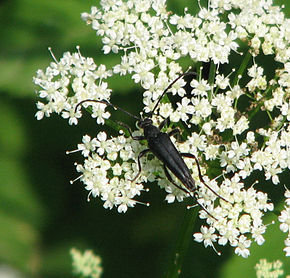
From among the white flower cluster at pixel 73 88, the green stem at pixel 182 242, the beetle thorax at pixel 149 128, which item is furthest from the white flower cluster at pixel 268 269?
the white flower cluster at pixel 73 88

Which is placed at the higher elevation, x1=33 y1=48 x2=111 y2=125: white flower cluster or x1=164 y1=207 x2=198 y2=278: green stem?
x1=33 y1=48 x2=111 y2=125: white flower cluster

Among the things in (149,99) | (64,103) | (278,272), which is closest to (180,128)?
(149,99)

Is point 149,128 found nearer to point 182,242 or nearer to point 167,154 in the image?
point 167,154

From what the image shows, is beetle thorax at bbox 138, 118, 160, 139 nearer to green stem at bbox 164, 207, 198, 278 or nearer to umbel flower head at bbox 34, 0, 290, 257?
umbel flower head at bbox 34, 0, 290, 257

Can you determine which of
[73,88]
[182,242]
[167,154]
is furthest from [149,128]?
[182,242]

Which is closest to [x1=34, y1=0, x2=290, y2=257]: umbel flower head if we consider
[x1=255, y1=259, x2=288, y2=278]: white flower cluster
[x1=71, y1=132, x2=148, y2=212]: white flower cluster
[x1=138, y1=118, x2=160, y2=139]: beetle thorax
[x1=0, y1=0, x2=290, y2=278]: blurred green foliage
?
[x1=71, y1=132, x2=148, y2=212]: white flower cluster

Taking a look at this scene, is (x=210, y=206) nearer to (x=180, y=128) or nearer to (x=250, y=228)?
(x=250, y=228)
